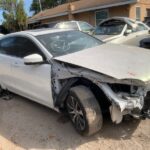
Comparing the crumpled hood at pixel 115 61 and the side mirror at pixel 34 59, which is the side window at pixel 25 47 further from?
the crumpled hood at pixel 115 61

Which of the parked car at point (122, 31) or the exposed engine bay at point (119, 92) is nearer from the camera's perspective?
the exposed engine bay at point (119, 92)

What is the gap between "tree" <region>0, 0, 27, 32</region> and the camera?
101ft

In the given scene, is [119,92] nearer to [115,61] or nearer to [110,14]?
[115,61]

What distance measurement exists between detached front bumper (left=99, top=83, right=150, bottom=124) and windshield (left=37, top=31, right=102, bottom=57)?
1.35 metres

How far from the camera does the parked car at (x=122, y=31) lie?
10.1 m

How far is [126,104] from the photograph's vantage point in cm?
375

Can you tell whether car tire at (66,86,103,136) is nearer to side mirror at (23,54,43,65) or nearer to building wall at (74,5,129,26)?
side mirror at (23,54,43,65)

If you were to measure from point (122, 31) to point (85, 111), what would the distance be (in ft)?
22.5

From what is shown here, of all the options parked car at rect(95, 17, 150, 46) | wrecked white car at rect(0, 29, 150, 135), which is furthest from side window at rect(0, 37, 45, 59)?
parked car at rect(95, 17, 150, 46)

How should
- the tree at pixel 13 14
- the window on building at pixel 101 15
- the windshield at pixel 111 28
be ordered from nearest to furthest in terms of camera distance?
the windshield at pixel 111 28
the window on building at pixel 101 15
the tree at pixel 13 14

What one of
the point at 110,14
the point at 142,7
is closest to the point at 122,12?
the point at 110,14

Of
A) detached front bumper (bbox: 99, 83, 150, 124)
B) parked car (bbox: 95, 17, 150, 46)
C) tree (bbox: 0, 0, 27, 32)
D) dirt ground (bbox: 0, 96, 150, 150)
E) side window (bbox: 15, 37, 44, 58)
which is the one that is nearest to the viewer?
detached front bumper (bbox: 99, 83, 150, 124)

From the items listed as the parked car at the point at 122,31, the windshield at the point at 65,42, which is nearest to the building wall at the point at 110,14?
the parked car at the point at 122,31

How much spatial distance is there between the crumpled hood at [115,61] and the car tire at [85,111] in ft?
1.35
